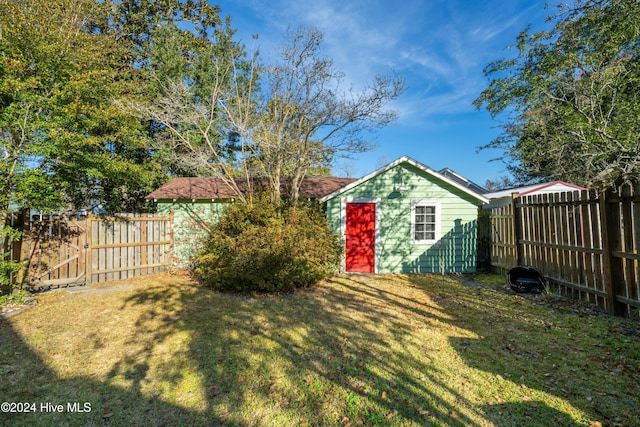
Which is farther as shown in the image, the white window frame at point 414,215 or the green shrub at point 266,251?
the white window frame at point 414,215

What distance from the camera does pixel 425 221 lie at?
9641 mm

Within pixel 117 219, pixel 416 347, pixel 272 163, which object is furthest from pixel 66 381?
pixel 272 163

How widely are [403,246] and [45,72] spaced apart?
11.2 meters

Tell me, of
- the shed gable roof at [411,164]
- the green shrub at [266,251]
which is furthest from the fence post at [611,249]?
the green shrub at [266,251]

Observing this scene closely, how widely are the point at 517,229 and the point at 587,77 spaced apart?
5210 millimetres

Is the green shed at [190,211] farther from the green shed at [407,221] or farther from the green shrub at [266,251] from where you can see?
the green shrub at [266,251]

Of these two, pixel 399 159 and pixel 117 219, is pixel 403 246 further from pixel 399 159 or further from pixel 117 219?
pixel 117 219

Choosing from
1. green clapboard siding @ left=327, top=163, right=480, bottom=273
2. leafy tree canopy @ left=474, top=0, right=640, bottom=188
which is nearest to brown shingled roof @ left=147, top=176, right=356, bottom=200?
green clapboard siding @ left=327, top=163, right=480, bottom=273

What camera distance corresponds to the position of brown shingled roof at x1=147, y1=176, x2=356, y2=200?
10078 millimetres

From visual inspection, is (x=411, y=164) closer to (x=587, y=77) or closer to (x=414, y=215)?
(x=414, y=215)

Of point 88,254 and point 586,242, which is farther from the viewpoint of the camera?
point 88,254

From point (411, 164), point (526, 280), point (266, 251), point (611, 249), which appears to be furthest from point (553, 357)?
point (411, 164)

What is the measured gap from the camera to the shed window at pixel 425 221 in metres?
9.61

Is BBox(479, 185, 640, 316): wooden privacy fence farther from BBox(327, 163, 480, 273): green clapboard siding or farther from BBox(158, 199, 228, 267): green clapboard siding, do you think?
BBox(158, 199, 228, 267): green clapboard siding
